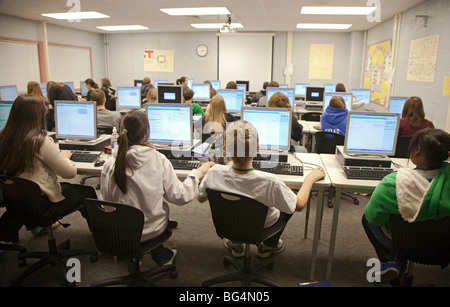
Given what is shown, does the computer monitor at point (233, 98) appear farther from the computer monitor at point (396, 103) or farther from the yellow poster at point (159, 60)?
the yellow poster at point (159, 60)

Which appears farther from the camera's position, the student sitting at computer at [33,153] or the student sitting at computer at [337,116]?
the student sitting at computer at [337,116]

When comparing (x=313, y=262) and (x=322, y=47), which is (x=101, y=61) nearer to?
(x=322, y=47)

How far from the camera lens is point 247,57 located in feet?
33.8

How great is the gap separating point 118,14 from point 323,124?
5.34m

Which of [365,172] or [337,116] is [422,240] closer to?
[365,172]

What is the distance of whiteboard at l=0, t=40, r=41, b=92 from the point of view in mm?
7309

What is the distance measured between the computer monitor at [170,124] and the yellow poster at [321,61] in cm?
824

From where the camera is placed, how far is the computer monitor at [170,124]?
273 centimetres

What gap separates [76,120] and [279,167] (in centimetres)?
183

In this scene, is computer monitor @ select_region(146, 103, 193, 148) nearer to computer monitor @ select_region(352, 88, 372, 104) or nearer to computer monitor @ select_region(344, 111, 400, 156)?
computer monitor @ select_region(344, 111, 400, 156)

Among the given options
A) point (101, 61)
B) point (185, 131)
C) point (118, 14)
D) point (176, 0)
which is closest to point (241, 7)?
point (176, 0)

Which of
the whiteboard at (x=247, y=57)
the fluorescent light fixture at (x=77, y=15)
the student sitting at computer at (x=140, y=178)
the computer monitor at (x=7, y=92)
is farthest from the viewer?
the whiteboard at (x=247, y=57)

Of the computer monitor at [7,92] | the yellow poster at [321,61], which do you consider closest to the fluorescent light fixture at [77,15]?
the computer monitor at [7,92]
